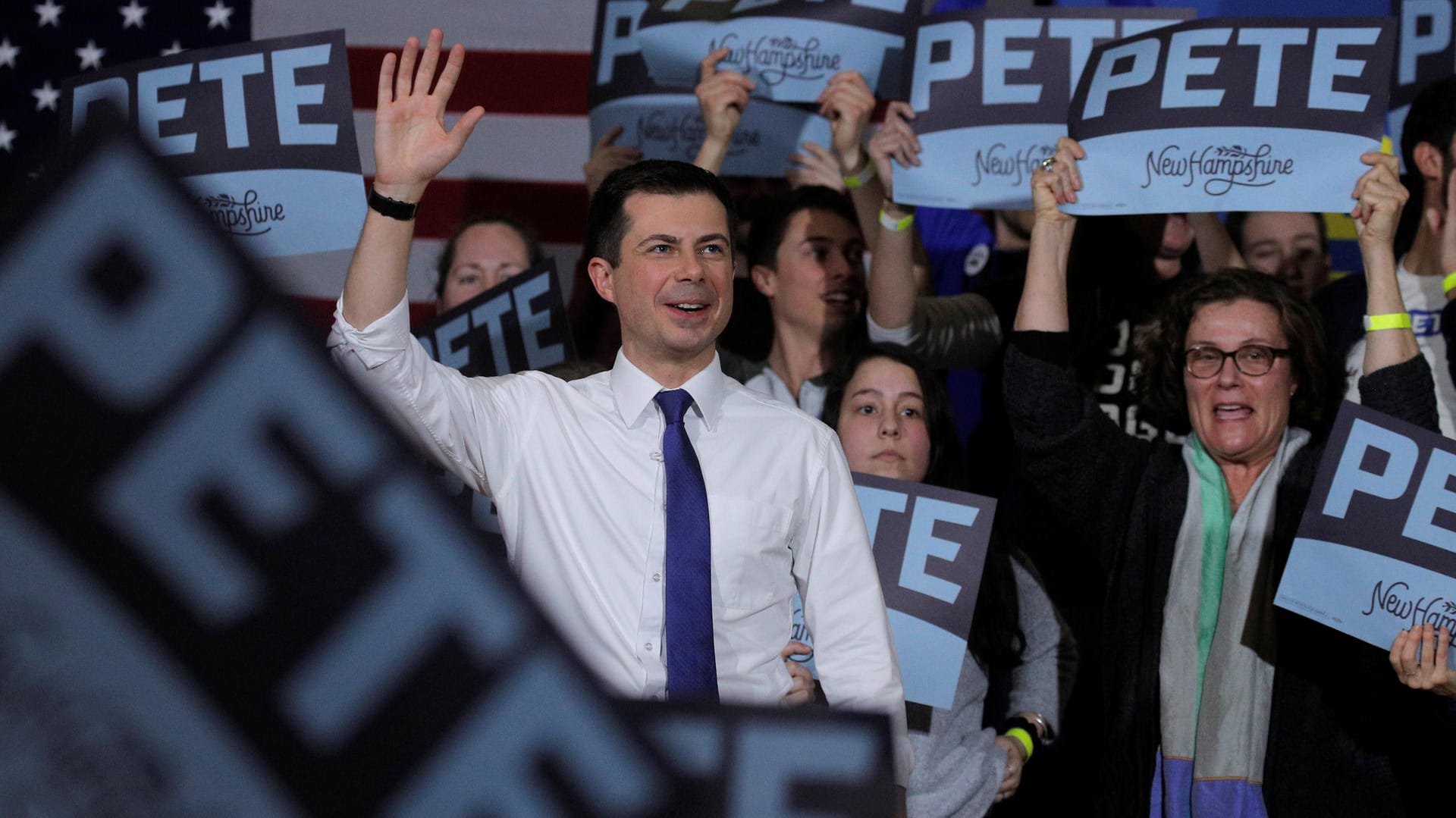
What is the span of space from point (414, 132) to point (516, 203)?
2.73 meters

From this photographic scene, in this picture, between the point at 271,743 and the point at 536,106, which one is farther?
the point at 536,106

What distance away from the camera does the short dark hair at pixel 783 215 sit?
10.6 ft

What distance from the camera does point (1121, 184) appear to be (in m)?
2.75

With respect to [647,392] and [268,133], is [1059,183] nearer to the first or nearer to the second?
[647,392]

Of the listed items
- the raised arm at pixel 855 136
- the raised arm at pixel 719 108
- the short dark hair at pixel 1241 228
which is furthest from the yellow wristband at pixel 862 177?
the short dark hair at pixel 1241 228

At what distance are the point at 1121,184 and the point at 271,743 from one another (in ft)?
7.71

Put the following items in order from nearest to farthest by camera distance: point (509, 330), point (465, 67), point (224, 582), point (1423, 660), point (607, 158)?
point (224, 582)
point (1423, 660)
point (509, 330)
point (607, 158)
point (465, 67)

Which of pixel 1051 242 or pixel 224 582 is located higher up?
pixel 1051 242

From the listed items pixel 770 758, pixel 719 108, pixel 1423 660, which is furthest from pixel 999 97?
pixel 770 758

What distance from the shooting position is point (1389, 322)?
2.41 metres

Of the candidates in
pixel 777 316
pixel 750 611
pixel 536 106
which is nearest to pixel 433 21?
pixel 536 106

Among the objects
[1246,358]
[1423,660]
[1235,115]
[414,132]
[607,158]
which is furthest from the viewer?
[607,158]

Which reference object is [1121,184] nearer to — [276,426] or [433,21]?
[276,426]

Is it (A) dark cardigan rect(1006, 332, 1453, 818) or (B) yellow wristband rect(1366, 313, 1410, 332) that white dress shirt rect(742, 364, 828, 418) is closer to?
(A) dark cardigan rect(1006, 332, 1453, 818)
